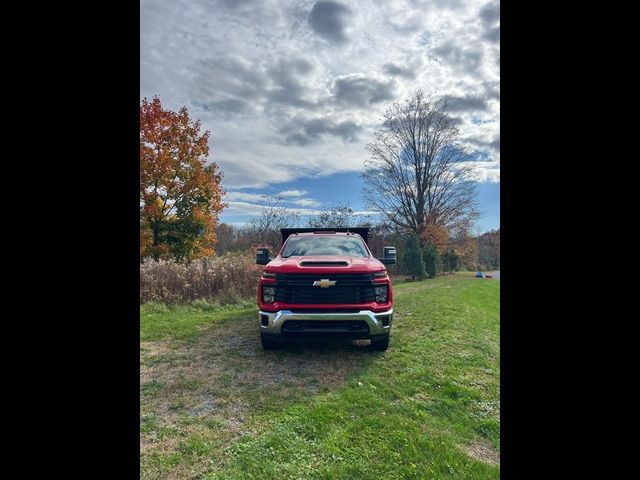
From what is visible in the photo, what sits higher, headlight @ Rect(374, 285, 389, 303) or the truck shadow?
headlight @ Rect(374, 285, 389, 303)

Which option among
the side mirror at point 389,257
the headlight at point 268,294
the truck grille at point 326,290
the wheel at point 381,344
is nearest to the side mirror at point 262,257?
the headlight at point 268,294

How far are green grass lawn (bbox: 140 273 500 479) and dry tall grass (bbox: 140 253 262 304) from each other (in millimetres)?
3165

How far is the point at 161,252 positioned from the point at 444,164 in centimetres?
1950

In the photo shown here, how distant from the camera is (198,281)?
9.26m

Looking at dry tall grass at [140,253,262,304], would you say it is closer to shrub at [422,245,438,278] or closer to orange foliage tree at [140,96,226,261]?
orange foliage tree at [140,96,226,261]

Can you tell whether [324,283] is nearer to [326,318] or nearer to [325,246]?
[326,318]

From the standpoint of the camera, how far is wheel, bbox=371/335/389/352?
476 cm

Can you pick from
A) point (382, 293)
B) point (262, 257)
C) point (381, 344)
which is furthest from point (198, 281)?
point (382, 293)

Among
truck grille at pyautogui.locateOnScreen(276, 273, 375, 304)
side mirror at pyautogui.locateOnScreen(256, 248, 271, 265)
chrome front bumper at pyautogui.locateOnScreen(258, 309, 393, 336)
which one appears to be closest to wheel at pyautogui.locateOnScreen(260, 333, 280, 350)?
chrome front bumper at pyautogui.locateOnScreen(258, 309, 393, 336)

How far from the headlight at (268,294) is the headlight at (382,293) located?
142 centimetres

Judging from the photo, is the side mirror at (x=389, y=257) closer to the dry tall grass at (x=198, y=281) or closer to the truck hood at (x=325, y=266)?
the truck hood at (x=325, y=266)

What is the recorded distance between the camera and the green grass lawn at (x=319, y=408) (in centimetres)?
240

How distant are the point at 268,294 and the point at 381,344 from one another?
1861mm
